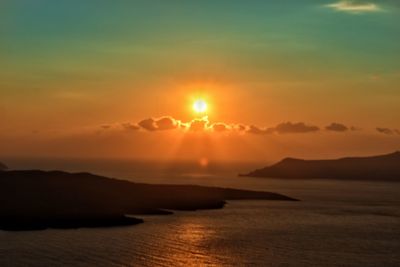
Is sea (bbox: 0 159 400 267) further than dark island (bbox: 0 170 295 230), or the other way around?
dark island (bbox: 0 170 295 230)

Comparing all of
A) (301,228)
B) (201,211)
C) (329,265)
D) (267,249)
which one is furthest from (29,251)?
(201,211)

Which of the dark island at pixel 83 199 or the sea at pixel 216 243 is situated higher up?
the dark island at pixel 83 199

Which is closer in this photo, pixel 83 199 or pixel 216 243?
pixel 216 243

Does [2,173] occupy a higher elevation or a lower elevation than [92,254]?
higher

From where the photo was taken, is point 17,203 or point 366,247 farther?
point 17,203

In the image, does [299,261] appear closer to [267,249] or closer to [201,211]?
[267,249]

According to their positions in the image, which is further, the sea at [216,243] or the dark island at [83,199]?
the dark island at [83,199]

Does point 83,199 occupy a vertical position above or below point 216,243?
above

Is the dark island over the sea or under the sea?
over
